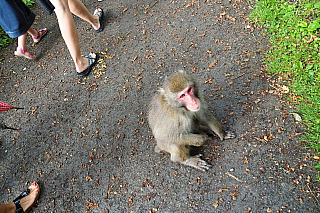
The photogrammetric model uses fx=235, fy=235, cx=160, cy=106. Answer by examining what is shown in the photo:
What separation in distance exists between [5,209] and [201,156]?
253 centimetres

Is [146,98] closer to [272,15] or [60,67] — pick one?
[60,67]

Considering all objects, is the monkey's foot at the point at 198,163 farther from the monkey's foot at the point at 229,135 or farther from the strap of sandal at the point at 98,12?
the strap of sandal at the point at 98,12

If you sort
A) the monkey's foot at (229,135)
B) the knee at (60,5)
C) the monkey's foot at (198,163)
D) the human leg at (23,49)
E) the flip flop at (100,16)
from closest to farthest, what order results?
the monkey's foot at (198,163) < the monkey's foot at (229,135) < the knee at (60,5) < the human leg at (23,49) < the flip flop at (100,16)

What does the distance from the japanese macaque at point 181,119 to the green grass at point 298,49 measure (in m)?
0.97

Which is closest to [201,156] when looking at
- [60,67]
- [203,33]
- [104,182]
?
[104,182]

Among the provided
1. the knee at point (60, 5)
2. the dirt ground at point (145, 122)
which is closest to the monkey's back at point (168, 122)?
the dirt ground at point (145, 122)

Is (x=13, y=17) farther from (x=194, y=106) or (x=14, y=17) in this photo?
(x=194, y=106)

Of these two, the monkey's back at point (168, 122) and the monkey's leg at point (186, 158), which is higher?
the monkey's back at point (168, 122)

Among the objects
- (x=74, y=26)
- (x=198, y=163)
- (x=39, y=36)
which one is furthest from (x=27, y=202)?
(x=39, y=36)

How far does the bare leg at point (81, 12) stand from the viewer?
176 inches

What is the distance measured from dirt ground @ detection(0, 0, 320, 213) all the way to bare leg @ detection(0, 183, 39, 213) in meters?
0.11

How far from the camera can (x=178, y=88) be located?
2350 mm

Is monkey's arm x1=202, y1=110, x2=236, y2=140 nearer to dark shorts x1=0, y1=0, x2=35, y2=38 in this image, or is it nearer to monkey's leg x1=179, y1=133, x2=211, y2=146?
monkey's leg x1=179, y1=133, x2=211, y2=146

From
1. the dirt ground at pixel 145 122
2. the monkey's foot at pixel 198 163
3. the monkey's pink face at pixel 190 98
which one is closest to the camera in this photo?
the monkey's pink face at pixel 190 98
